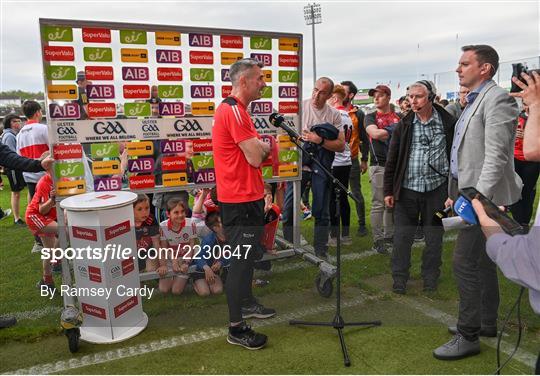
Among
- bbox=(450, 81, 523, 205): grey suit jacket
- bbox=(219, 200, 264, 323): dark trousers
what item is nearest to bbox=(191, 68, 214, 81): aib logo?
bbox=(219, 200, 264, 323): dark trousers

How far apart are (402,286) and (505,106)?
207 cm

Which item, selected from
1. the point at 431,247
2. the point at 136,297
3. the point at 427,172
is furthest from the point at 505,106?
the point at 136,297

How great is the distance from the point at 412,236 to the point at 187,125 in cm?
257

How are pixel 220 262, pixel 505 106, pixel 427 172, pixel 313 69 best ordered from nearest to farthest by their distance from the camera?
pixel 505 106 < pixel 427 172 < pixel 220 262 < pixel 313 69

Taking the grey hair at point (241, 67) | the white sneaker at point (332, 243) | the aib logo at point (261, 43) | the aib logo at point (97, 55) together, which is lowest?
the white sneaker at point (332, 243)

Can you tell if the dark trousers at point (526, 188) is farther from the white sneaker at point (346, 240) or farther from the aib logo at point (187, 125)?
the aib logo at point (187, 125)

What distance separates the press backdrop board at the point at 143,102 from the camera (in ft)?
12.4

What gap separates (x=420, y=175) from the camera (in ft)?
13.7

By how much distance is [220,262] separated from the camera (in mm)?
4566

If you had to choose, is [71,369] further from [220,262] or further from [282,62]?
[282,62]

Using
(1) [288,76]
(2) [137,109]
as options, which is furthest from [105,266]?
(1) [288,76]

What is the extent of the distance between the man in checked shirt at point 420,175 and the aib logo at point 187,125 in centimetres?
204

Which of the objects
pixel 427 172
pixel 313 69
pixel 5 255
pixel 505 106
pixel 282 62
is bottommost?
pixel 5 255

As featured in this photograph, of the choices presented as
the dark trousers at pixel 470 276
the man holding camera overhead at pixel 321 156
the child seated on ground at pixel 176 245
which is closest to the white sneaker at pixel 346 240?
the man holding camera overhead at pixel 321 156
